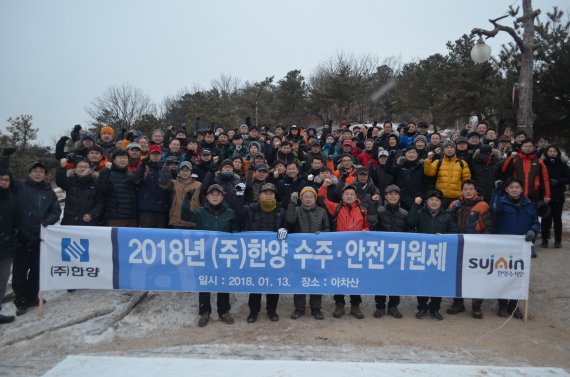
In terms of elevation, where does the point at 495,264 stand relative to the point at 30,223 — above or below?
below

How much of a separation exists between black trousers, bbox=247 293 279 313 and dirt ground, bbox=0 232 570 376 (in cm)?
16

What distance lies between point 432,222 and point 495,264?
97 centimetres

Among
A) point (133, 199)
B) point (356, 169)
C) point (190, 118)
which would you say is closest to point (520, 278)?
point (356, 169)

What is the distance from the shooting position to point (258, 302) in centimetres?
532

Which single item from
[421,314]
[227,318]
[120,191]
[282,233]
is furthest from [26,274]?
[421,314]

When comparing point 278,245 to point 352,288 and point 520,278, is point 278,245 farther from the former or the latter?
point 520,278

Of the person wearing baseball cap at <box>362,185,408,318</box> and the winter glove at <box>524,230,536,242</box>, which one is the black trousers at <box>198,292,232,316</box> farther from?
the winter glove at <box>524,230,536,242</box>

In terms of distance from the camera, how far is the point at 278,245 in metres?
5.21

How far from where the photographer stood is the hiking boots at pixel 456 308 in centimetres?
555

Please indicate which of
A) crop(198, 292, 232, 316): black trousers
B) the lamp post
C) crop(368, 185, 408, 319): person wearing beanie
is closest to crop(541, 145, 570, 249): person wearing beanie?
the lamp post

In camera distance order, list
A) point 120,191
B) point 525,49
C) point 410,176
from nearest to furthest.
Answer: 1. point 120,191
2. point 410,176
3. point 525,49

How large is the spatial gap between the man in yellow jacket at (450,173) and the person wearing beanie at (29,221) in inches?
235

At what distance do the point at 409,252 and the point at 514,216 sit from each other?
1624 mm

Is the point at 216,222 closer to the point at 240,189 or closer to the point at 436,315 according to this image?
the point at 240,189
